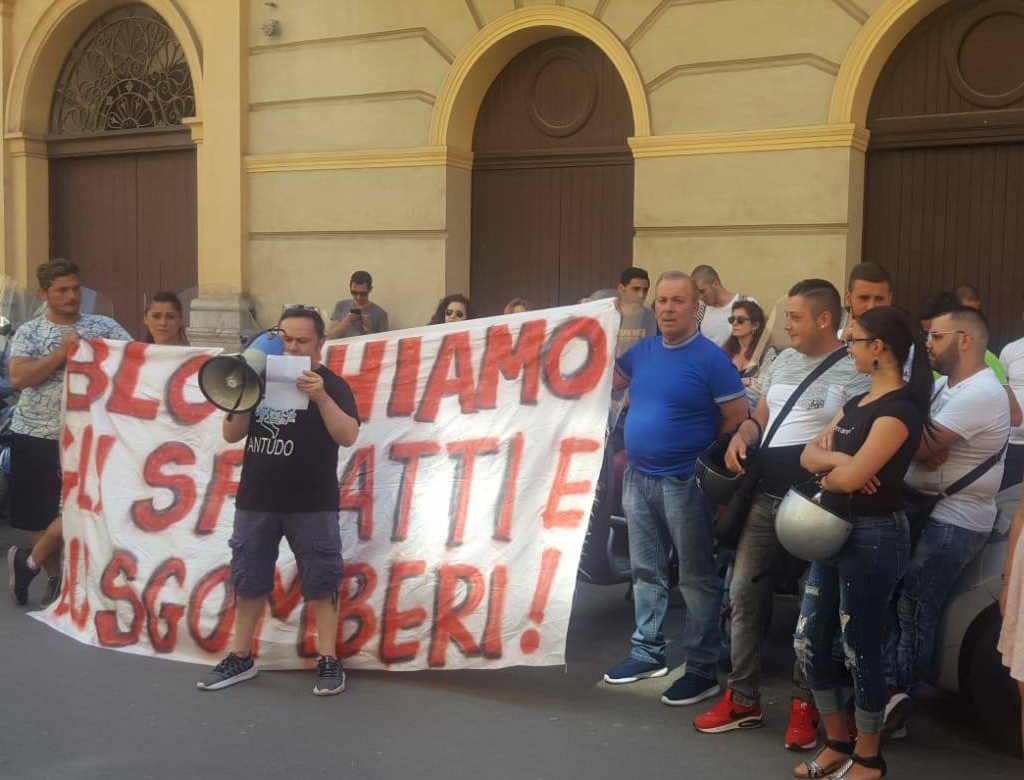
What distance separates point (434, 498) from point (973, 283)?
251 inches

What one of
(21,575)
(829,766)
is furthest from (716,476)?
(21,575)

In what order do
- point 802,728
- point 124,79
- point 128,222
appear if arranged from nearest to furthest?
1. point 802,728
2. point 124,79
3. point 128,222

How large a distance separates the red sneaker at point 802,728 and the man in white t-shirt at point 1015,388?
8.21 feet

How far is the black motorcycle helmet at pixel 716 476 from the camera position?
4844 mm

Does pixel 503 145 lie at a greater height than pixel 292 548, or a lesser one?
greater

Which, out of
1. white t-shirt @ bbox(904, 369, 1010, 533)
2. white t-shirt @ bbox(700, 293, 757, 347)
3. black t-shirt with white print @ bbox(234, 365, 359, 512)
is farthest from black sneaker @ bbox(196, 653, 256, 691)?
white t-shirt @ bbox(700, 293, 757, 347)

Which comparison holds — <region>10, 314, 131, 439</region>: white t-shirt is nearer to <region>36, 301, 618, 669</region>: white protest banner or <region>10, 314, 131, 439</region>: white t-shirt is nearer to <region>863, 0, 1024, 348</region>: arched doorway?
<region>36, 301, 618, 669</region>: white protest banner

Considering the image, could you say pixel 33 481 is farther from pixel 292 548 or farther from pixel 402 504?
pixel 402 504

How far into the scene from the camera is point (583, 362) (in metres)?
5.62

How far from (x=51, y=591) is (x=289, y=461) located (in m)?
2.43

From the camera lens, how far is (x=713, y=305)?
31.4 feet

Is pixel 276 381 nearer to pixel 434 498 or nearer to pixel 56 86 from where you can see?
pixel 434 498

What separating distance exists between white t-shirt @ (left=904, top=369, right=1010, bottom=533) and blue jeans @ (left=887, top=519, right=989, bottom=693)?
0.21 ft

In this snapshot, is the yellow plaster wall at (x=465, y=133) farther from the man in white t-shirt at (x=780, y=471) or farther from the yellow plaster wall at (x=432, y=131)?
the man in white t-shirt at (x=780, y=471)
